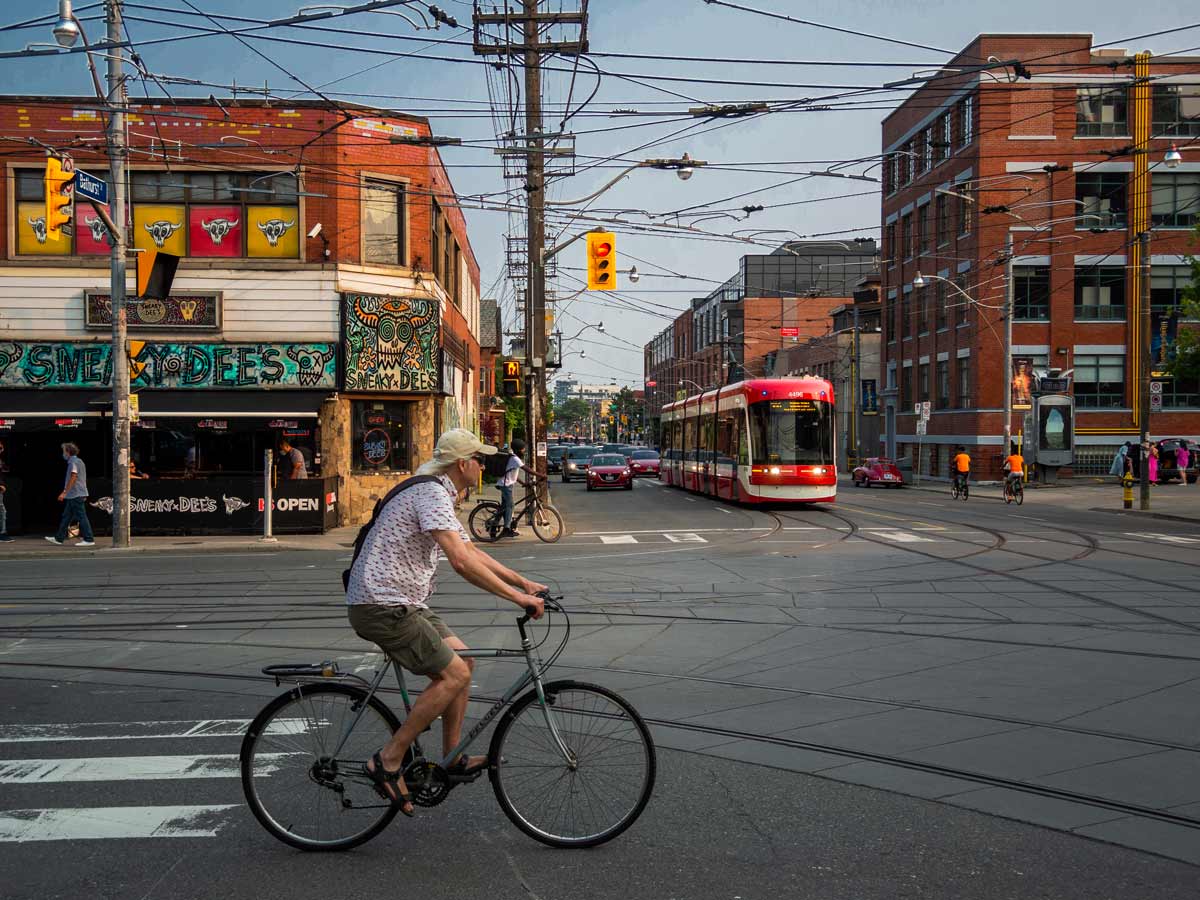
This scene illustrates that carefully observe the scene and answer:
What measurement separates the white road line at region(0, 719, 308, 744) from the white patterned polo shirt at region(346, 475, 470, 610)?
259 cm

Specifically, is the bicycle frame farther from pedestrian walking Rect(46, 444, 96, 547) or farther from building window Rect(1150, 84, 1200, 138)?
building window Rect(1150, 84, 1200, 138)

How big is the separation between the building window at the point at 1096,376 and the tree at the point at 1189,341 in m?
7.25

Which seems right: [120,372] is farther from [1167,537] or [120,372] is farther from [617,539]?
[1167,537]

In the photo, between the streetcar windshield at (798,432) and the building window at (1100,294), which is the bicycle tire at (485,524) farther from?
the building window at (1100,294)

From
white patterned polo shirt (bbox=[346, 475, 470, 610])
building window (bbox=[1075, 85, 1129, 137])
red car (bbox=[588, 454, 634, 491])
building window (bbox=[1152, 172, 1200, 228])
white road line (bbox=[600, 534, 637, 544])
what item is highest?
building window (bbox=[1075, 85, 1129, 137])

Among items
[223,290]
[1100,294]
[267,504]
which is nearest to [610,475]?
[223,290]

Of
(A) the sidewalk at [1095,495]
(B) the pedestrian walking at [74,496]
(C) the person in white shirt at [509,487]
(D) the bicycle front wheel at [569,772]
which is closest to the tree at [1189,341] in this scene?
(A) the sidewalk at [1095,495]

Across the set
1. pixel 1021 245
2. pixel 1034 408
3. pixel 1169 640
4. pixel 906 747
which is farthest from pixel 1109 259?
pixel 906 747

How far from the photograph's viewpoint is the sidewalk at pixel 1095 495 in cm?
2855

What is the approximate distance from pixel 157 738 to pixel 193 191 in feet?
65.9

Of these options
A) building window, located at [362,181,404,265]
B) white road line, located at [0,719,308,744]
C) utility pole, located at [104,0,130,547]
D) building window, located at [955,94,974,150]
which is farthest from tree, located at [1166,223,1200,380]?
white road line, located at [0,719,308,744]

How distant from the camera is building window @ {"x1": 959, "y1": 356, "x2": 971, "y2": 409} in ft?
157

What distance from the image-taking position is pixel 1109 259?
45.5 metres

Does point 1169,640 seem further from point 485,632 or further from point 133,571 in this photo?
Answer: point 133,571
